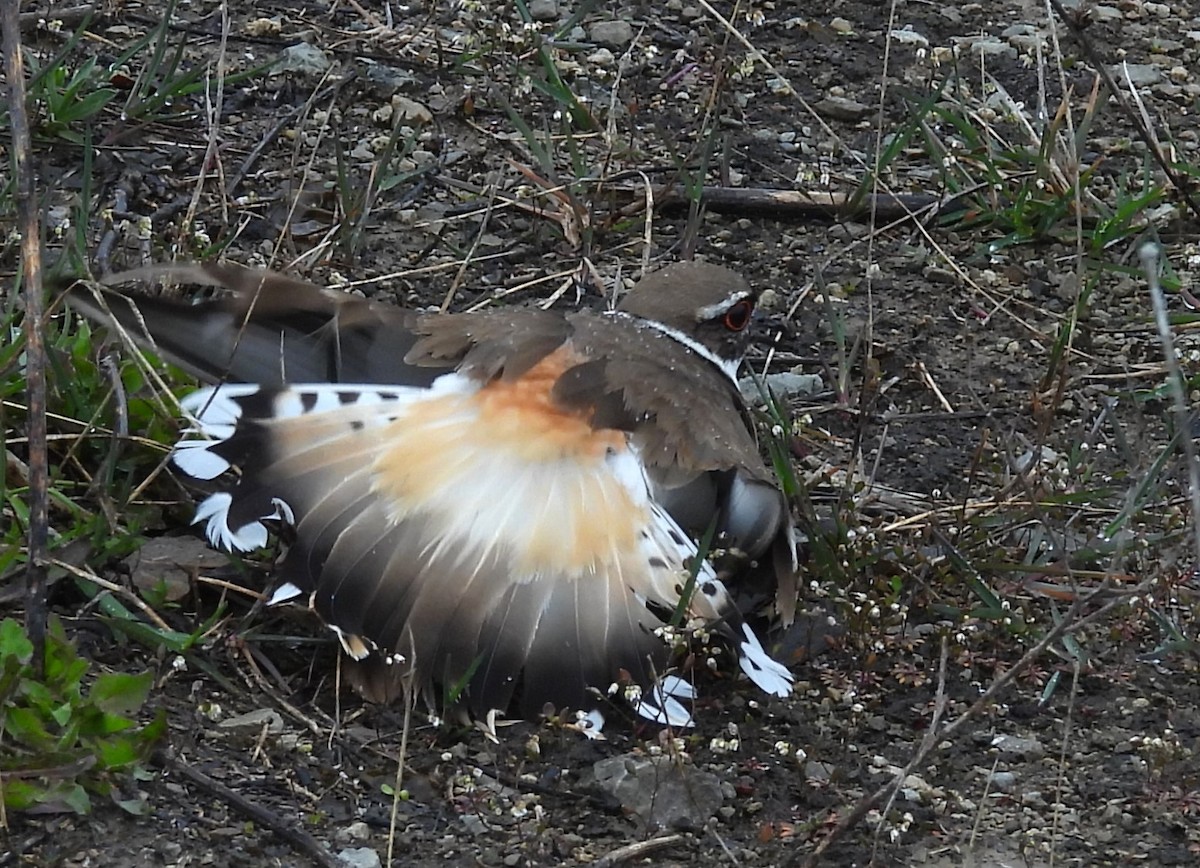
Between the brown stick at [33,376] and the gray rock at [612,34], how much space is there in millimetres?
2758

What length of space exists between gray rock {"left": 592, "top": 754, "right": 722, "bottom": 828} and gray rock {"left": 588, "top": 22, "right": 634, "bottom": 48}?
9.76 ft

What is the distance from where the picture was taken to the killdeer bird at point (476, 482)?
3.35 meters

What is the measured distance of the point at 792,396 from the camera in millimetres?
4613

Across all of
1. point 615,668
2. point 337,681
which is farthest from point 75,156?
point 615,668

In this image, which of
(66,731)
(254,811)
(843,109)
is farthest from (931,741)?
(843,109)

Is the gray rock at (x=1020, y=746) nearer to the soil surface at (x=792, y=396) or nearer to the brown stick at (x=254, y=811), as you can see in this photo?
the soil surface at (x=792, y=396)

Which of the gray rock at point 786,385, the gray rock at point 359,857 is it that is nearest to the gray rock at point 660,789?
the gray rock at point 359,857

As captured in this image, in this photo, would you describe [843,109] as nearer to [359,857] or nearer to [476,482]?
[476,482]

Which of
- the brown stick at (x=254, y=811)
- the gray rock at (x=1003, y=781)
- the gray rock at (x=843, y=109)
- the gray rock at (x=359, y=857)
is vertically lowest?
the gray rock at (x=1003, y=781)

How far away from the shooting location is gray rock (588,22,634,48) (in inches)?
227

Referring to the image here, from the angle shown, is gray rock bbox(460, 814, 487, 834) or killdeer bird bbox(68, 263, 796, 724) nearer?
gray rock bbox(460, 814, 487, 834)

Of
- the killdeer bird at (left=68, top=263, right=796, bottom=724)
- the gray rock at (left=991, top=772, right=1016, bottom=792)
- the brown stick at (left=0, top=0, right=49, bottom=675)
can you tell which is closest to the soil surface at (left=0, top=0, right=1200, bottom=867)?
the gray rock at (left=991, top=772, right=1016, bottom=792)

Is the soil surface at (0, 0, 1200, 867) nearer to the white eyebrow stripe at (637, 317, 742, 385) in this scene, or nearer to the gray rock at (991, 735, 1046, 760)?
the gray rock at (991, 735, 1046, 760)

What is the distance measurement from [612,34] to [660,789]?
3109mm
